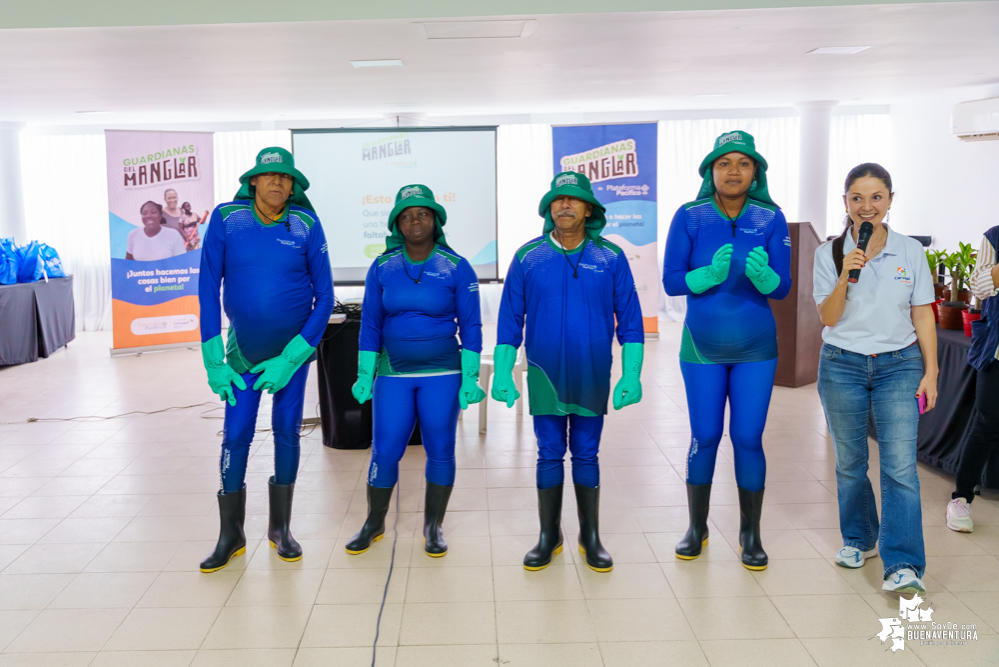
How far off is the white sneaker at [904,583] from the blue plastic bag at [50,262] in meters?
8.37

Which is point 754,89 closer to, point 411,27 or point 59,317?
point 411,27

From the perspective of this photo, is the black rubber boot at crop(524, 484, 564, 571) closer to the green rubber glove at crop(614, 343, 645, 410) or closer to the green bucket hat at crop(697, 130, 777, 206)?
the green rubber glove at crop(614, 343, 645, 410)

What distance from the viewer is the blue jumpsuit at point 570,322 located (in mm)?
2842

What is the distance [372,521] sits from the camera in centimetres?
325

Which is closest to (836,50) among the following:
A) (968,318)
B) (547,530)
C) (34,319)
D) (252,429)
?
(968,318)

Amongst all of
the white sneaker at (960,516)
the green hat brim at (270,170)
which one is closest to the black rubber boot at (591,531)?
the white sneaker at (960,516)

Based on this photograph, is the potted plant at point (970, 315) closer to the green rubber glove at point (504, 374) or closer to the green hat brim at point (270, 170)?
the green rubber glove at point (504, 374)

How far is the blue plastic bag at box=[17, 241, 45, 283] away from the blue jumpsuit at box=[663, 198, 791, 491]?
7.41 meters

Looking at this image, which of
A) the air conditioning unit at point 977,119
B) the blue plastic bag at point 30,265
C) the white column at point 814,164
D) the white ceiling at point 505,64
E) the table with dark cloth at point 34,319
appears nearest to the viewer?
the white ceiling at point 505,64

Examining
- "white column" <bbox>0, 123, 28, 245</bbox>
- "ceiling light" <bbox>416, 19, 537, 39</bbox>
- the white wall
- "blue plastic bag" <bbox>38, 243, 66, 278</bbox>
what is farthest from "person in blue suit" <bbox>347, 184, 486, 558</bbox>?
"white column" <bbox>0, 123, 28, 245</bbox>

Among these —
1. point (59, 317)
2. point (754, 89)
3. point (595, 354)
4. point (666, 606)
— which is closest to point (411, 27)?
point (595, 354)

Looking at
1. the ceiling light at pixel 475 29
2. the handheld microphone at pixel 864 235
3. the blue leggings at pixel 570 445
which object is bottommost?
the blue leggings at pixel 570 445

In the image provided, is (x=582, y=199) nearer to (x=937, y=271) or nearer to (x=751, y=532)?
(x=751, y=532)

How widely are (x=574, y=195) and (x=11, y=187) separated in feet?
31.2
